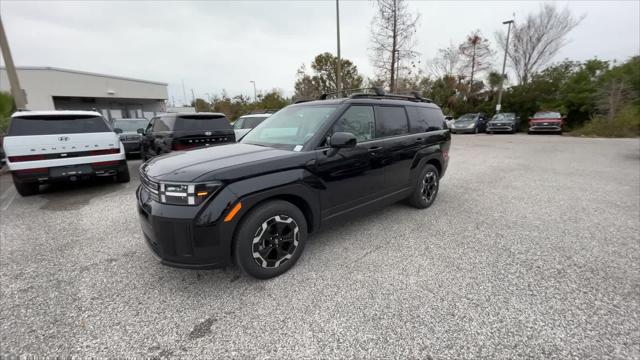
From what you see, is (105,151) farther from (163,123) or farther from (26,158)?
(163,123)

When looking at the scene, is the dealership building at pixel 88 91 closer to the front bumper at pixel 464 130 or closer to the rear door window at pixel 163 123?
the rear door window at pixel 163 123

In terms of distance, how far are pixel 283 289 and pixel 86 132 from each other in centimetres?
553

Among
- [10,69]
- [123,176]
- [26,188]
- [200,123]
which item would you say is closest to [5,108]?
[10,69]

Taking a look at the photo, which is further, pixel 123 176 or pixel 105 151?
pixel 123 176

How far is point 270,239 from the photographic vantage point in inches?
97.4

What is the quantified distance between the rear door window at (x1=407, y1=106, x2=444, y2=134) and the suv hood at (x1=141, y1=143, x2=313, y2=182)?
212 cm

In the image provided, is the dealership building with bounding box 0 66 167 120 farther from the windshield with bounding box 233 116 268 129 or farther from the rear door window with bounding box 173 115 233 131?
the rear door window with bounding box 173 115 233 131

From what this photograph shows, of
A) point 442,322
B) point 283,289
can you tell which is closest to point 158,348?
point 283,289

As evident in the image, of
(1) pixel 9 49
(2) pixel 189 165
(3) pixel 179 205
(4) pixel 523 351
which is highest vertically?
(1) pixel 9 49

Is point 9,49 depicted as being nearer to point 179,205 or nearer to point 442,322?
point 179,205

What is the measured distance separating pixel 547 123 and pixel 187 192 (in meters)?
24.2

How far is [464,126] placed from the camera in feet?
66.7

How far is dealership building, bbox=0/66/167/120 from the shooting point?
20.7 m

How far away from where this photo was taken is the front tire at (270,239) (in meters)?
2.30
